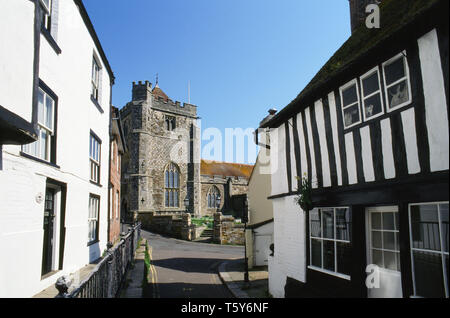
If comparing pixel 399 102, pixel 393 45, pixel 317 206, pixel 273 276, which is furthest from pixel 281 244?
pixel 393 45

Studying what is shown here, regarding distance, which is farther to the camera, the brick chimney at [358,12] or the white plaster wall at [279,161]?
the brick chimney at [358,12]

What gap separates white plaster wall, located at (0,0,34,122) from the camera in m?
4.33

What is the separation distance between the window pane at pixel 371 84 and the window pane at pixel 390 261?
9.98 ft

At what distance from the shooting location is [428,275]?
15.5ft

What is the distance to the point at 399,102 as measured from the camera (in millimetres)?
5332

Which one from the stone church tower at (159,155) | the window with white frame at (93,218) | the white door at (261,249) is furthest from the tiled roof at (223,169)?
the window with white frame at (93,218)

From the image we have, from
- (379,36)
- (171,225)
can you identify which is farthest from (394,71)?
(171,225)

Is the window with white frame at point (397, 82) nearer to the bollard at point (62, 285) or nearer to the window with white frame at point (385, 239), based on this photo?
the window with white frame at point (385, 239)

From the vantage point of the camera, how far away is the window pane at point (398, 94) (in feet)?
17.1

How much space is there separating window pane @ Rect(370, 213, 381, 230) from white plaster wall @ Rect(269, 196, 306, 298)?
196 centimetres

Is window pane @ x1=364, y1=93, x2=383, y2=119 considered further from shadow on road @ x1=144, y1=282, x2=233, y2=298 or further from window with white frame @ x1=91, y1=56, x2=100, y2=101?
window with white frame @ x1=91, y1=56, x2=100, y2=101

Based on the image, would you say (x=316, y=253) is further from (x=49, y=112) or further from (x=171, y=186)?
(x=171, y=186)
